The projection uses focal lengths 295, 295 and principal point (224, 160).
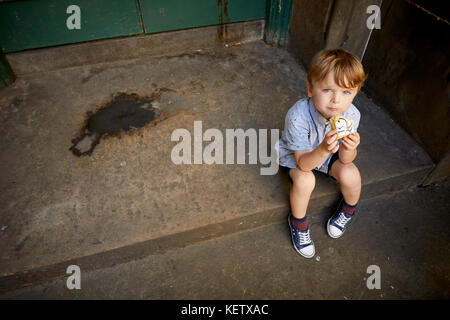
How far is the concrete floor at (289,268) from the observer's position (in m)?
1.64

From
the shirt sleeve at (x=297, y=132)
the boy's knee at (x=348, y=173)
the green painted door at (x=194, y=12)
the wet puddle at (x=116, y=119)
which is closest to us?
the shirt sleeve at (x=297, y=132)

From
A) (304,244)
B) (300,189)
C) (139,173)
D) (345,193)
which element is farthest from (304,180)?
(139,173)

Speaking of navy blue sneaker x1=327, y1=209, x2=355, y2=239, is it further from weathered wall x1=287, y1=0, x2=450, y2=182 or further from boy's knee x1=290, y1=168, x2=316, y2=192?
weathered wall x1=287, y1=0, x2=450, y2=182

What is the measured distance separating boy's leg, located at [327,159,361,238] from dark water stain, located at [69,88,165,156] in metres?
1.33

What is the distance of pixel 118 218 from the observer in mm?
1740

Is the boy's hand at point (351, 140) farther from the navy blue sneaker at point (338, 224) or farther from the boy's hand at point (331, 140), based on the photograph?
the navy blue sneaker at point (338, 224)

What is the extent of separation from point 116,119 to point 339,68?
1636mm

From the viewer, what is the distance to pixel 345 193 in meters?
1.73

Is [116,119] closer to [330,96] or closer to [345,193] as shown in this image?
[330,96]

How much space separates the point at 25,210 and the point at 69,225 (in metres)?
0.30

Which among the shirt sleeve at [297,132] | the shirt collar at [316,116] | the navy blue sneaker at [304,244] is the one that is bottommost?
the navy blue sneaker at [304,244]

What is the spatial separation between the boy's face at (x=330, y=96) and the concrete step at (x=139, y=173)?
635mm

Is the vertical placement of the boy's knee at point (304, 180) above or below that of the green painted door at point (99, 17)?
below

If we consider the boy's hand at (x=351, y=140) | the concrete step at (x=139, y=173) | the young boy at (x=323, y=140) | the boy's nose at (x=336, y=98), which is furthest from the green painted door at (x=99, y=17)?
the boy's hand at (x=351, y=140)
